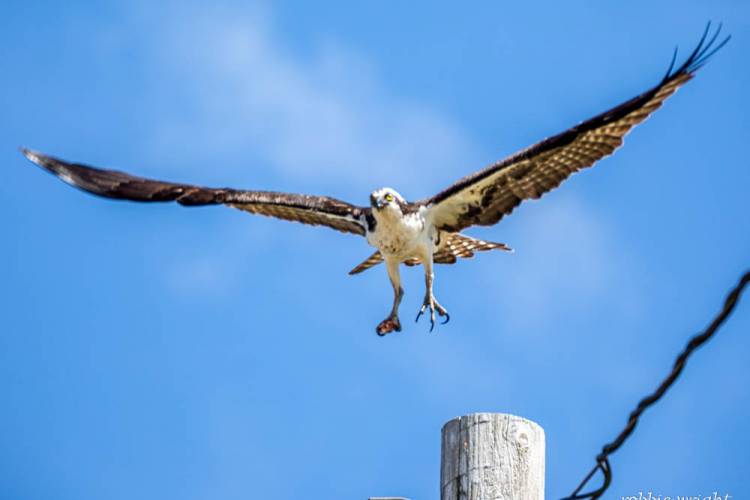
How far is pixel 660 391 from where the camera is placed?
358 centimetres

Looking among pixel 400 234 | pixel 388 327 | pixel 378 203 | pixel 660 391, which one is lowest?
pixel 660 391

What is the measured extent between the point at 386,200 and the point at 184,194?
Answer: 6.11 ft

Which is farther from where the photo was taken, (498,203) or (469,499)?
(498,203)

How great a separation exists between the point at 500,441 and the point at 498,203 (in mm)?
5408

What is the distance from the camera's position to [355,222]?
35.6 ft

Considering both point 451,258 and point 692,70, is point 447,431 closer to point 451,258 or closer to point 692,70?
point 692,70

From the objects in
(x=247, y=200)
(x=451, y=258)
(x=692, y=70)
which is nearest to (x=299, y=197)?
(x=247, y=200)

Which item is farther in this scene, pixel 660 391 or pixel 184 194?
pixel 184 194

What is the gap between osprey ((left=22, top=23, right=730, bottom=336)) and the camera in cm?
934

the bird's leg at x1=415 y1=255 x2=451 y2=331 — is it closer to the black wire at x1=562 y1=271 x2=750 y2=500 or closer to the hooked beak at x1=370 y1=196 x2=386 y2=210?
the hooked beak at x1=370 y1=196 x2=386 y2=210

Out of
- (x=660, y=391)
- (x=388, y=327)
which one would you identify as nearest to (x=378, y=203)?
(x=388, y=327)

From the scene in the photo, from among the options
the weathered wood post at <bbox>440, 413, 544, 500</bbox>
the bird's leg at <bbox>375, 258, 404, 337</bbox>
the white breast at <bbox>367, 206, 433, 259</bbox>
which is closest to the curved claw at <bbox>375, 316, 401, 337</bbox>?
the bird's leg at <bbox>375, 258, 404, 337</bbox>

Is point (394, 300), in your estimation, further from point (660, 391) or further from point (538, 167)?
point (660, 391)

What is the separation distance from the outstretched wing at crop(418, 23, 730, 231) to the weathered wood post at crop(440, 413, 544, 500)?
3.85 metres
